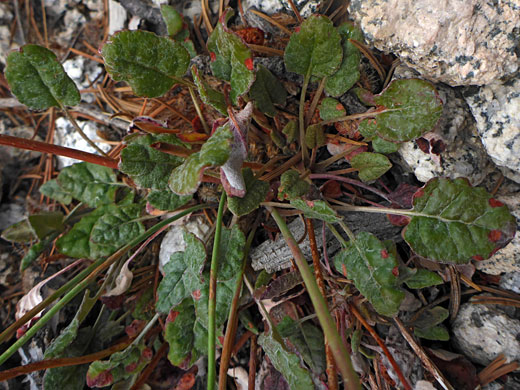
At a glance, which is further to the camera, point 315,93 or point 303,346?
point 315,93

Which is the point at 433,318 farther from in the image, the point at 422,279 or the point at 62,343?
the point at 62,343

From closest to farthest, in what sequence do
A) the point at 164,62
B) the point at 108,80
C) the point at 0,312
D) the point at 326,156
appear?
1. the point at 164,62
2. the point at 326,156
3. the point at 0,312
4. the point at 108,80

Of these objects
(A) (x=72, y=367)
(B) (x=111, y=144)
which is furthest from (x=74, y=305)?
(B) (x=111, y=144)

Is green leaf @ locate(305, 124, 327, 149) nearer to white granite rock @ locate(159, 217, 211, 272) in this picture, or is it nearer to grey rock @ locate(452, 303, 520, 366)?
white granite rock @ locate(159, 217, 211, 272)

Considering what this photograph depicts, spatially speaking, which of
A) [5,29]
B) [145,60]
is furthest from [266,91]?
[5,29]

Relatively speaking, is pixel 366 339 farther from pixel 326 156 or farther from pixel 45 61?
pixel 45 61

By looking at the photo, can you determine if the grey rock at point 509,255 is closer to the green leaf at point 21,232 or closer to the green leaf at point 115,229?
the green leaf at point 115,229

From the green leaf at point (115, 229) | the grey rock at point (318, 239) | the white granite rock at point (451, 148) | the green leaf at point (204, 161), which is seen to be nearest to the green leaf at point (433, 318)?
the grey rock at point (318, 239)
